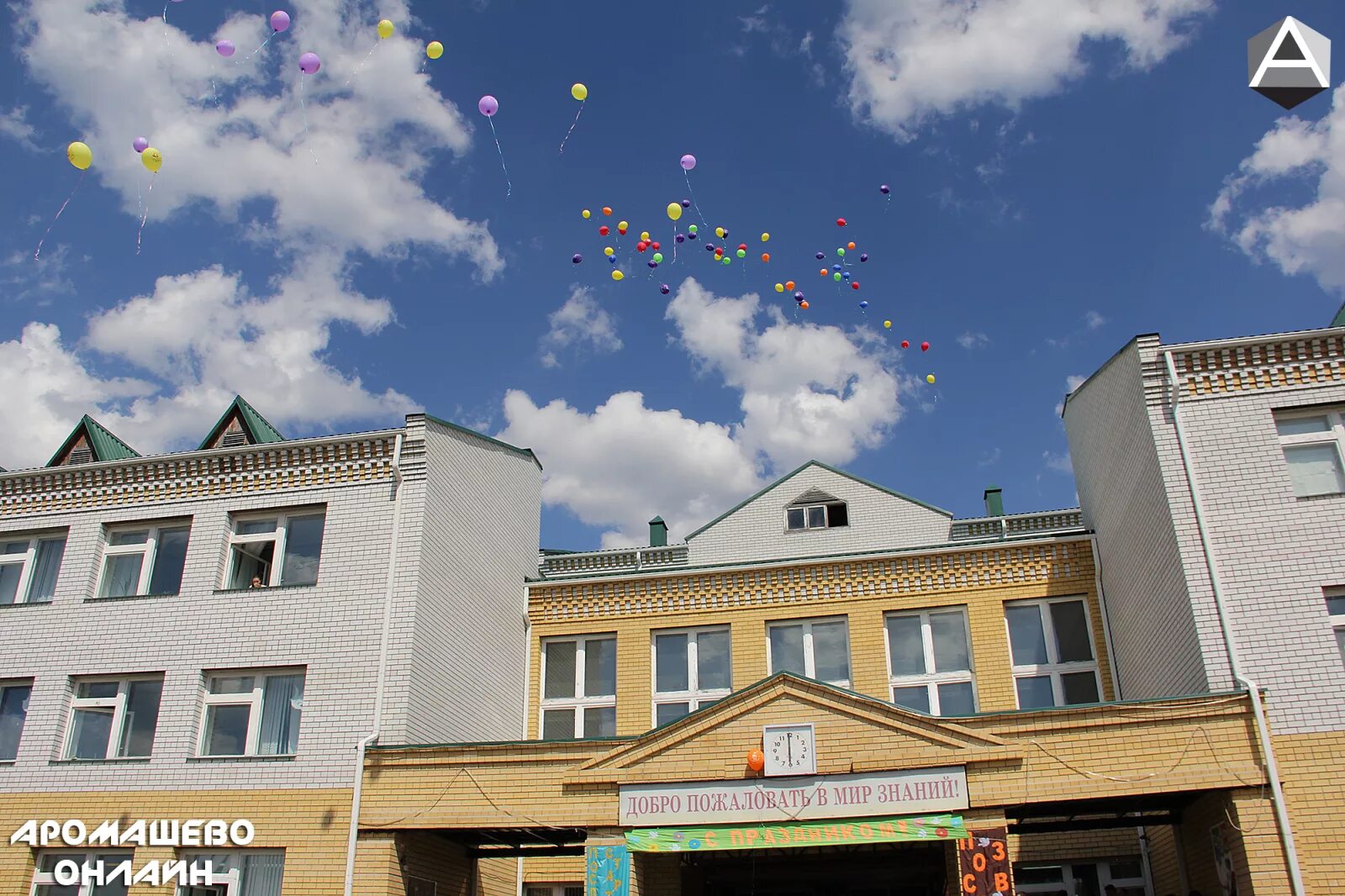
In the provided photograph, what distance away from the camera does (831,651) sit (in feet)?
68.9

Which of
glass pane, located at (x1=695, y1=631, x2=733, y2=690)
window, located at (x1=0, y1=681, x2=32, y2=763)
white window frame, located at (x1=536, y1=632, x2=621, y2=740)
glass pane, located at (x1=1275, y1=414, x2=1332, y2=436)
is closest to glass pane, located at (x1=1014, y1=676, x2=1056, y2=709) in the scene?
glass pane, located at (x1=695, y1=631, x2=733, y2=690)

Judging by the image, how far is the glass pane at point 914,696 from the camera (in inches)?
795

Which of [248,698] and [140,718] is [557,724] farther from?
[140,718]

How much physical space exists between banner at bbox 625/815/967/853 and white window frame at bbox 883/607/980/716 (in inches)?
215

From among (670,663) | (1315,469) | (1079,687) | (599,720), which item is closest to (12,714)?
(599,720)

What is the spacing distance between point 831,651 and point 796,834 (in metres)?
6.50

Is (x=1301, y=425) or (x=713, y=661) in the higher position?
(x=1301, y=425)

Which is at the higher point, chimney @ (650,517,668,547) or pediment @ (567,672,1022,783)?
chimney @ (650,517,668,547)

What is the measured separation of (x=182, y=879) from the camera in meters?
17.4

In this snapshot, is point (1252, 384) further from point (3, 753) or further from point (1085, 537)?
point (3, 753)

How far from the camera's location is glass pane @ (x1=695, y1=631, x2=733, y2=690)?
21.3m

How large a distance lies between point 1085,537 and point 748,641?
21.9ft

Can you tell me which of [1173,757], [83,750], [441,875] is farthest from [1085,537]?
[83,750]

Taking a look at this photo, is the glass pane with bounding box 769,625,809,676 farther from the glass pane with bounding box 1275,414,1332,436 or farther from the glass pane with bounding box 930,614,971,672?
the glass pane with bounding box 1275,414,1332,436
